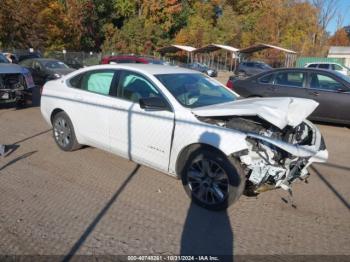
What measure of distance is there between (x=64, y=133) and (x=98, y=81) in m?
1.26

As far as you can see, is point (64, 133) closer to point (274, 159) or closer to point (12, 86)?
point (274, 159)

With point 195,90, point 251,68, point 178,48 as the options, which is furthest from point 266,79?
point 178,48

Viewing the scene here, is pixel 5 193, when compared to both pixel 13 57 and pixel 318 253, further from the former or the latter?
pixel 13 57

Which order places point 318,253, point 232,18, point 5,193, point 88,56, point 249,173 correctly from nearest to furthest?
1. point 318,253
2. point 249,173
3. point 5,193
4. point 88,56
5. point 232,18

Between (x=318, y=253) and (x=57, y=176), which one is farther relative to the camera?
(x=57, y=176)

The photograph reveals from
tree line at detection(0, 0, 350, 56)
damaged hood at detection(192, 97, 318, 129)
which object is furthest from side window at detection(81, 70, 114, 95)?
tree line at detection(0, 0, 350, 56)

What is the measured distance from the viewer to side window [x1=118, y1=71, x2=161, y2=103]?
4.93 metres

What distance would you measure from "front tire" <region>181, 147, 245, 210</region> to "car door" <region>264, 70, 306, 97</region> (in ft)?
19.1

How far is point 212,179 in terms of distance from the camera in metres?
4.24

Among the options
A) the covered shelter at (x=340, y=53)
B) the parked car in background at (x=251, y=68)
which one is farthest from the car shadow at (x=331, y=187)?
the covered shelter at (x=340, y=53)

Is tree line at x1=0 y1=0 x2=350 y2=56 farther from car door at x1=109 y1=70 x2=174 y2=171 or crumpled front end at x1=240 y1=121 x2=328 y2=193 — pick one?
crumpled front end at x1=240 y1=121 x2=328 y2=193

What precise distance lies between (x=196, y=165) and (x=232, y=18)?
58.1 meters

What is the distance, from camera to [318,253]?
348 centimetres

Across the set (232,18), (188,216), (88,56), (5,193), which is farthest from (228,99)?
(232,18)
